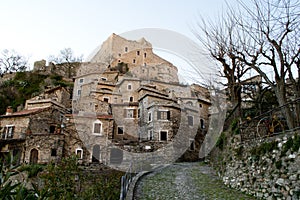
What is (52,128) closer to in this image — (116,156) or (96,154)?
(96,154)

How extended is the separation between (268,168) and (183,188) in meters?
3.58

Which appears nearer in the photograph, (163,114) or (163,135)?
(163,135)

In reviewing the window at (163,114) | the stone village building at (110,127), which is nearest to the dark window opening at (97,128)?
the stone village building at (110,127)

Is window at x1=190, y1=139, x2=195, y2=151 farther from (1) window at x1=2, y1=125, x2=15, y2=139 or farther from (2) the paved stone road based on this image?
(1) window at x1=2, y1=125, x2=15, y2=139

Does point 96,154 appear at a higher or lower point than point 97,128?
lower

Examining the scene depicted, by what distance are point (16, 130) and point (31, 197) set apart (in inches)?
1074

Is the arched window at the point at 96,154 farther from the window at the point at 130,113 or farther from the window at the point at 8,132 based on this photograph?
the window at the point at 8,132

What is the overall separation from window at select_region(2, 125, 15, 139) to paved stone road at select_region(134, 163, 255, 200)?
19313 mm

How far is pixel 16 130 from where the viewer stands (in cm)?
2758

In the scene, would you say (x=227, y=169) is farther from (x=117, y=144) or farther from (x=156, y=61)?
(x=156, y=61)

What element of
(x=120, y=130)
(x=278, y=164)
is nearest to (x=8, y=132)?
(x=120, y=130)

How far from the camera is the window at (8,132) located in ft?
89.7

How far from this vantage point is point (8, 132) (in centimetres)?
2769

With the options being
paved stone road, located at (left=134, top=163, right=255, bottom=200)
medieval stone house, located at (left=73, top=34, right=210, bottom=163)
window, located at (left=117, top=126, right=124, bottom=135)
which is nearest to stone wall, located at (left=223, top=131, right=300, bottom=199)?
paved stone road, located at (left=134, top=163, right=255, bottom=200)
